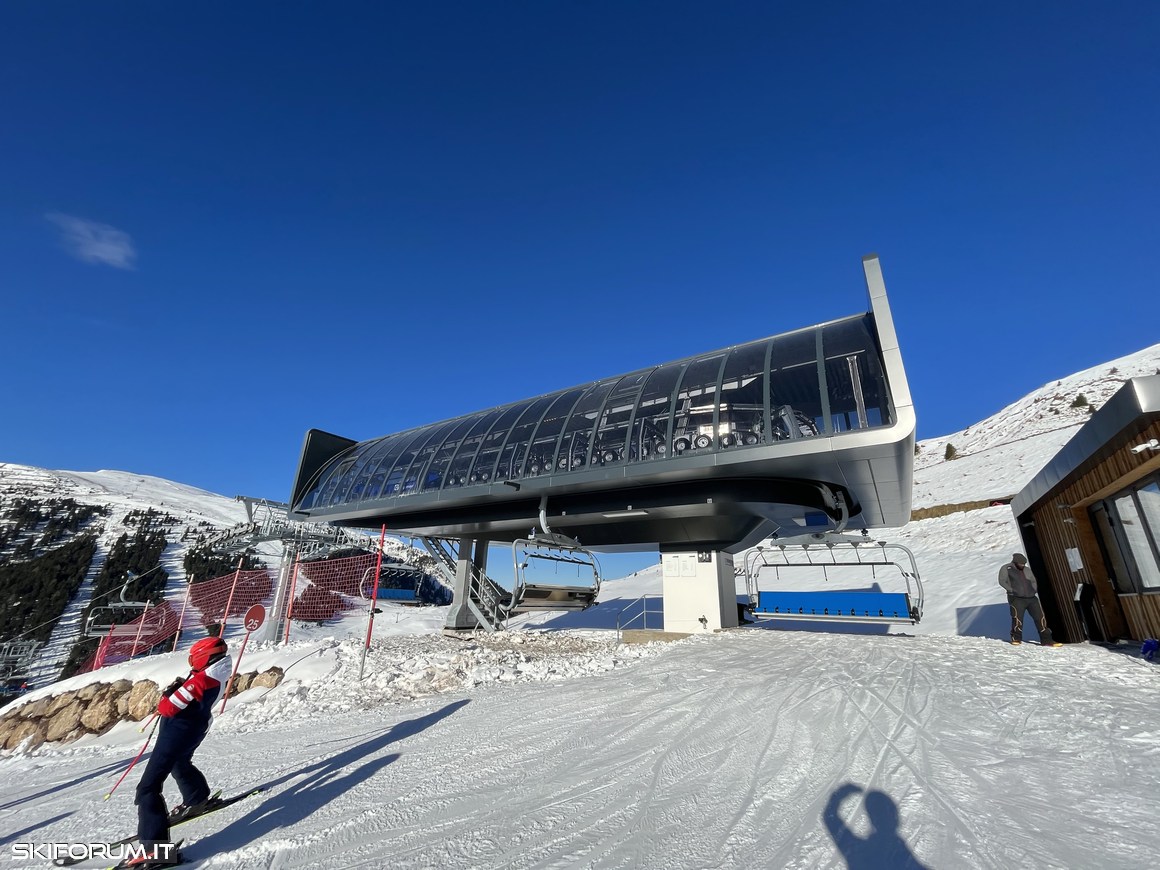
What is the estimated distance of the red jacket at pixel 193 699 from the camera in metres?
3.57

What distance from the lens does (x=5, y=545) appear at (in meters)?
51.6

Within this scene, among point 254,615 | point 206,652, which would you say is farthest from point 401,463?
point 206,652

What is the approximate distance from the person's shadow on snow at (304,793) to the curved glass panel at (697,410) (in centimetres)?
795

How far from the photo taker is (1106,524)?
30.0 feet

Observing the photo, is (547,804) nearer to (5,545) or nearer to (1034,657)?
Result: (1034,657)

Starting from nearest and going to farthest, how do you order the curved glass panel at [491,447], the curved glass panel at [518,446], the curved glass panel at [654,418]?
the curved glass panel at [654,418], the curved glass panel at [518,446], the curved glass panel at [491,447]

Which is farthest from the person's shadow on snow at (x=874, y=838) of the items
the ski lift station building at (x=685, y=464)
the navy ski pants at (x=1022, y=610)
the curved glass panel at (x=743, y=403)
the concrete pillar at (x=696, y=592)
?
the concrete pillar at (x=696, y=592)

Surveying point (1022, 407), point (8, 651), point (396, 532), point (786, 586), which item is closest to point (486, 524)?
point (396, 532)

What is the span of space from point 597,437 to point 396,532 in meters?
9.65

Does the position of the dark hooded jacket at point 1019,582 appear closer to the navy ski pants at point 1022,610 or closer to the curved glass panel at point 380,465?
the navy ski pants at point 1022,610

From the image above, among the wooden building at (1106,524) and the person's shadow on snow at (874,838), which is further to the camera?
the wooden building at (1106,524)
